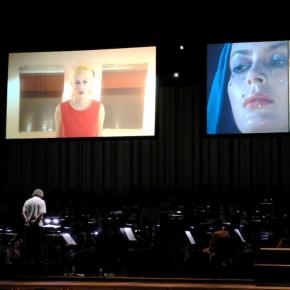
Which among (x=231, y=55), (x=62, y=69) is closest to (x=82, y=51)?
(x=62, y=69)

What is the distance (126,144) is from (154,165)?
0.80 m

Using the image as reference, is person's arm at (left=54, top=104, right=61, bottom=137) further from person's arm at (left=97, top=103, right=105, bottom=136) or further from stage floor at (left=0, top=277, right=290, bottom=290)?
stage floor at (left=0, top=277, right=290, bottom=290)

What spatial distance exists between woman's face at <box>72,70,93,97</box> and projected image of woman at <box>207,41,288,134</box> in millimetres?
2010

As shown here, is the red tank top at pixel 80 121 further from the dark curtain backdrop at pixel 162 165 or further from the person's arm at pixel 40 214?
the dark curtain backdrop at pixel 162 165

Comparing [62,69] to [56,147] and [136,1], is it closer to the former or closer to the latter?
[136,1]

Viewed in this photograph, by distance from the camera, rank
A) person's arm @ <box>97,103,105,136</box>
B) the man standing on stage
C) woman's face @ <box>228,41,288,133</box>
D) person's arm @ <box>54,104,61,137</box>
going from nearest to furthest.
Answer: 1. the man standing on stage
2. woman's face @ <box>228,41,288,133</box>
3. person's arm @ <box>97,103,105,136</box>
4. person's arm @ <box>54,104,61,137</box>

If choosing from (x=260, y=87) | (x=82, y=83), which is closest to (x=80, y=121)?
(x=82, y=83)

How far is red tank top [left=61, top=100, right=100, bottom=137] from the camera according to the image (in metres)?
9.57

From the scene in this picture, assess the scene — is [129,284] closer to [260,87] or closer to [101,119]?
[101,119]

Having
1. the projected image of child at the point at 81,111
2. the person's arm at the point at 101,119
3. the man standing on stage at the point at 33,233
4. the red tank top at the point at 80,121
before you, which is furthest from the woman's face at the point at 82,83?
the man standing on stage at the point at 33,233

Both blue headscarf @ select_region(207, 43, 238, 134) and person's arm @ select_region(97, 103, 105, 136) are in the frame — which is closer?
blue headscarf @ select_region(207, 43, 238, 134)

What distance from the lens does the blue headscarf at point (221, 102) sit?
922 cm

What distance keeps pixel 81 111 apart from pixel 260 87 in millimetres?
2891

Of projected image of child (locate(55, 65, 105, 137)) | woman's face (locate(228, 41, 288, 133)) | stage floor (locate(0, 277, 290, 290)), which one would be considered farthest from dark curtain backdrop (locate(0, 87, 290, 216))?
stage floor (locate(0, 277, 290, 290))
